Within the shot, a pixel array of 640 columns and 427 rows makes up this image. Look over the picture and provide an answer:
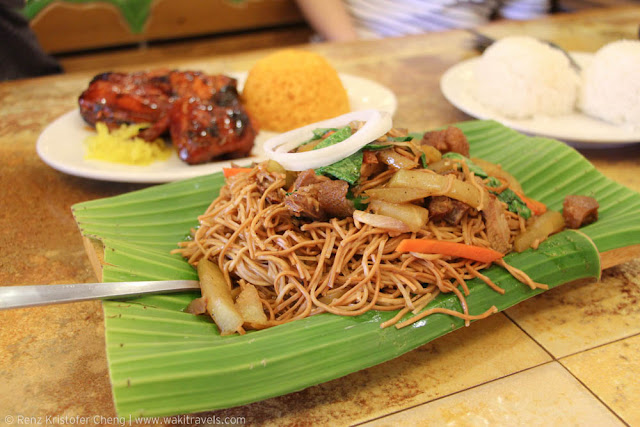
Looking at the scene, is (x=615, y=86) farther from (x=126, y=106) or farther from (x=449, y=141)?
(x=126, y=106)

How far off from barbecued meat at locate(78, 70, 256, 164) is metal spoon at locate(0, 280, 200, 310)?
1.03 m

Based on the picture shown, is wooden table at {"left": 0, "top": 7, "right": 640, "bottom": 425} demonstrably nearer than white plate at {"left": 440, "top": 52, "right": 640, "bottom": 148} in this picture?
Yes

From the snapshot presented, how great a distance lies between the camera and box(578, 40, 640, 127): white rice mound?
2551 mm

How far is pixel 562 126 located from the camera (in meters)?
2.60

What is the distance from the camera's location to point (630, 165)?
2.50 m

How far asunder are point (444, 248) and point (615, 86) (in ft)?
5.74

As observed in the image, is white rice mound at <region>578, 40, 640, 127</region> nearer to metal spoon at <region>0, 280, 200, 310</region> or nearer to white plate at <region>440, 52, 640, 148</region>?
white plate at <region>440, 52, 640, 148</region>

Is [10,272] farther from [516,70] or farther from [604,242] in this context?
[516,70]

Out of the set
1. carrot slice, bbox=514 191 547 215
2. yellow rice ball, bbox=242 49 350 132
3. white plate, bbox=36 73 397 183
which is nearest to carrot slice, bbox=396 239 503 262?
carrot slice, bbox=514 191 547 215

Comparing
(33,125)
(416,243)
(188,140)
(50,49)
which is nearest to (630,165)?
(416,243)

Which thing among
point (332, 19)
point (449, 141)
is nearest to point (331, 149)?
point (449, 141)

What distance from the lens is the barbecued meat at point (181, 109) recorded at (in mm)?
2373

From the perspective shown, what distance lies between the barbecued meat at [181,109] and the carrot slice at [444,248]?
3.91ft

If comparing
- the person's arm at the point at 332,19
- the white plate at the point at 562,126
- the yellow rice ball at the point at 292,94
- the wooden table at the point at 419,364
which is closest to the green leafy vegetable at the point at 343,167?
the wooden table at the point at 419,364
